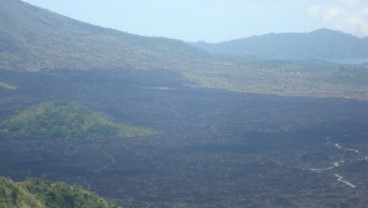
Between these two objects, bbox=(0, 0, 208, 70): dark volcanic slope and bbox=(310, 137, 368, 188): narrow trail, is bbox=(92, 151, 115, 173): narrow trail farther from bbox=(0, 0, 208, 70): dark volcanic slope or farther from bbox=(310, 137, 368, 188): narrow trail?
bbox=(0, 0, 208, 70): dark volcanic slope

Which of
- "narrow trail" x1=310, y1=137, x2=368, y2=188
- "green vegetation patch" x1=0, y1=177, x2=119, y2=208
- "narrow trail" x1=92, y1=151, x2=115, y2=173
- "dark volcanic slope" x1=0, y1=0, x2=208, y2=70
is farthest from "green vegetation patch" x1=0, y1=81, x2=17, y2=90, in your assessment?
"green vegetation patch" x1=0, y1=177, x2=119, y2=208

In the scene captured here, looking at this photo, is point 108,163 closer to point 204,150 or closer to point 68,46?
point 204,150

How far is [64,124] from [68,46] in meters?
58.9

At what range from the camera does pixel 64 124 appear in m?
60.2

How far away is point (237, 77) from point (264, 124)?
49068 millimetres

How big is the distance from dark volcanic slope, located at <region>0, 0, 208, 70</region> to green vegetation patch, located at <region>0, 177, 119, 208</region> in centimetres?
6126

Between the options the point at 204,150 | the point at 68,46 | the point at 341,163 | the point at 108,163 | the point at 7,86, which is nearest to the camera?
the point at 341,163

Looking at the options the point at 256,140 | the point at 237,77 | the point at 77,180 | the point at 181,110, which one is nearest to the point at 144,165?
the point at 77,180

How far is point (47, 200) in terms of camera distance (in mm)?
28891

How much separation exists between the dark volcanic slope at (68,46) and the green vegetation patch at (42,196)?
61255 mm

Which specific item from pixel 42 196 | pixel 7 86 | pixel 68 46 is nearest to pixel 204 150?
pixel 42 196

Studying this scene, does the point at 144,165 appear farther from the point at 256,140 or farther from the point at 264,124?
the point at 264,124

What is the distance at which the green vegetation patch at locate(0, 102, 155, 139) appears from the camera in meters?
58.9

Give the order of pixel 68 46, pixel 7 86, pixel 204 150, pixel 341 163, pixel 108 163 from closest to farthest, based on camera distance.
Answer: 1. pixel 341 163
2. pixel 108 163
3. pixel 204 150
4. pixel 7 86
5. pixel 68 46
